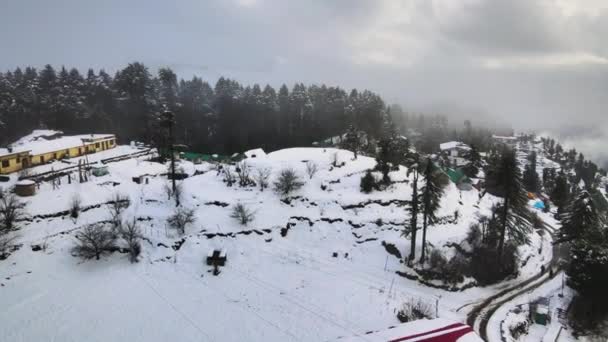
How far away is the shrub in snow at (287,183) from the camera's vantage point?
36.1 m

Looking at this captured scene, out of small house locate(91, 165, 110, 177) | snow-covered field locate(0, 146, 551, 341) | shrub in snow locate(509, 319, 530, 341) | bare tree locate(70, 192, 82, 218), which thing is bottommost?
shrub in snow locate(509, 319, 530, 341)

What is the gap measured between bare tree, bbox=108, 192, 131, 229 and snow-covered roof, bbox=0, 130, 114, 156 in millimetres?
18360

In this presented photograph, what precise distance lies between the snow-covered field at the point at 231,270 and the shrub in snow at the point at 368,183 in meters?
0.86

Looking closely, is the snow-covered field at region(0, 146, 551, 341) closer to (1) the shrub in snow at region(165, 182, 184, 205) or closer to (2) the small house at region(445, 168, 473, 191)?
(1) the shrub in snow at region(165, 182, 184, 205)

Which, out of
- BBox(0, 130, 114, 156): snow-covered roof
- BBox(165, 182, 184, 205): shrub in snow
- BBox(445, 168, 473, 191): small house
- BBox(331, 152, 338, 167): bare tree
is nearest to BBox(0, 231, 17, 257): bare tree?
BBox(165, 182, 184, 205): shrub in snow

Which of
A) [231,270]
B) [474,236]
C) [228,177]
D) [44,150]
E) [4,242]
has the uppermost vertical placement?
[44,150]

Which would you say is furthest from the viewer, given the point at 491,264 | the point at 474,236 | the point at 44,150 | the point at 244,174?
the point at 44,150

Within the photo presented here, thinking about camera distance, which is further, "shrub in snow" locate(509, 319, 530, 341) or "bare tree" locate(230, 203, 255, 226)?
"bare tree" locate(230, 203, 255, 226)

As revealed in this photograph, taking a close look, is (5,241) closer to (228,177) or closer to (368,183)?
(228,177)

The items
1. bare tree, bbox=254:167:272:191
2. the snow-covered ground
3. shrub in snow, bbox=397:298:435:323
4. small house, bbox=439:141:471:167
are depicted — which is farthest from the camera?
small house, bbox=439:141:471:167

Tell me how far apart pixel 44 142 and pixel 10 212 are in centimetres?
2506

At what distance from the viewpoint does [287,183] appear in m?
36.1

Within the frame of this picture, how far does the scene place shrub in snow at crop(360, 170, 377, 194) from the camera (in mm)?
36781

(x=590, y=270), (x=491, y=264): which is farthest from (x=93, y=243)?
(x=590, y=270)
